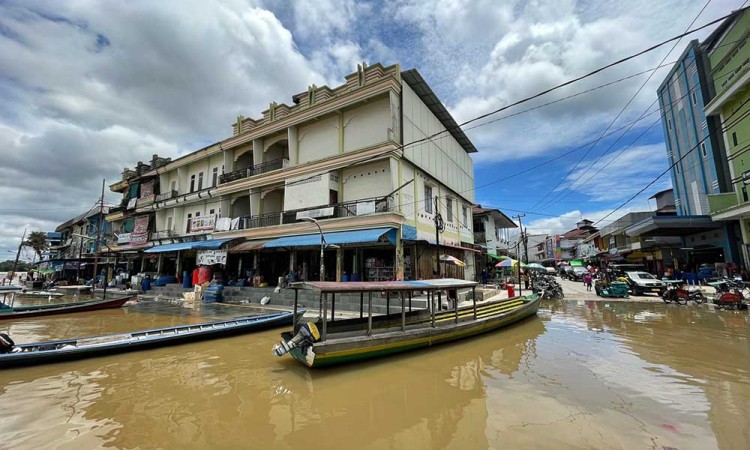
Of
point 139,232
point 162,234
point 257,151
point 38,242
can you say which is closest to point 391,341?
point 257,151

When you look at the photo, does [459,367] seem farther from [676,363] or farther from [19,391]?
[19,391]

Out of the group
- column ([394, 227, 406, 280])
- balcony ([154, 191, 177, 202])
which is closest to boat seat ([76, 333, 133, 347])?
column ([394, 227, 406, 280])

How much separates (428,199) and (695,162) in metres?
20.4

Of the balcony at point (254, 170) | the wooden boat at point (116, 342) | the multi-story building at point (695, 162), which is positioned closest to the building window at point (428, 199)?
the balcony at point (254, 170)

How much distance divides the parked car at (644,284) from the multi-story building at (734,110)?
4551 mm

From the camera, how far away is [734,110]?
1898 cm

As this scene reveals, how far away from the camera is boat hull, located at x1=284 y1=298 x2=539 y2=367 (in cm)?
680

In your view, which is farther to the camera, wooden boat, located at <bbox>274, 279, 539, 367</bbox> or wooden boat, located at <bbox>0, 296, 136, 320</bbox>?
wooden boat, located at <bbox>0, 296, 136, 320</bbox>

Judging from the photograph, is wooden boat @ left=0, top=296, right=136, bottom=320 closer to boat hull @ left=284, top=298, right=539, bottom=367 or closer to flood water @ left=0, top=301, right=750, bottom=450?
flood water @ left=0, top=301, right=750, bottom=450

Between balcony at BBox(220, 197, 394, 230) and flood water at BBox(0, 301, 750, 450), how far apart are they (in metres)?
8.74

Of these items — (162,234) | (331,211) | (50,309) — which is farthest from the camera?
(162,234)

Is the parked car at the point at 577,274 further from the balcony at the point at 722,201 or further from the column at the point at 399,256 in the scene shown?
the column at the point at 399,256

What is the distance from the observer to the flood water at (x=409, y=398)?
4309mm

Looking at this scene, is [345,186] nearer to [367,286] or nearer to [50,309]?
[367,286]
